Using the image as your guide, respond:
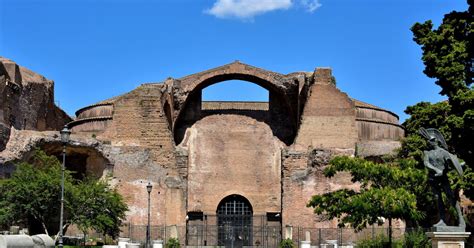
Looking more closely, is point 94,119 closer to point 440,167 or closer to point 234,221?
point 234,221

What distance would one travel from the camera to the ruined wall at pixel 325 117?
3766cm

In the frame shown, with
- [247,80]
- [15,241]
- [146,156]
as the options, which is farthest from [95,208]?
[15,241]

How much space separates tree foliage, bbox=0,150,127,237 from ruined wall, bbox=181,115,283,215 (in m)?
8.65

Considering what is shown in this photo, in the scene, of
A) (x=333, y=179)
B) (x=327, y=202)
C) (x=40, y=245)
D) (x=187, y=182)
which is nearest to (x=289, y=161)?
(x=333, y=179)

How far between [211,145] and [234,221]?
464 cm

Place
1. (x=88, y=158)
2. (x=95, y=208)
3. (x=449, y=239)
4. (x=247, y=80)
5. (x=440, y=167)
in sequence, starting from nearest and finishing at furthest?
(x=449, y=239) → (x=440, y=167) → (x=95, y=208) → (x=88, y=158) → (x=247, y=80)

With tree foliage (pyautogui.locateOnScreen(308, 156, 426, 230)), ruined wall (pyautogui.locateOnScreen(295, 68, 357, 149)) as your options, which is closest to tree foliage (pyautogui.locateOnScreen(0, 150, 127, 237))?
tree foliage (pyautogui.locateOnScreen(308, 156, 426, 230))

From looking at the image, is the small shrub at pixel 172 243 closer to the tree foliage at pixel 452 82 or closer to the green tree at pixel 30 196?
the green tree at pixel 30 196

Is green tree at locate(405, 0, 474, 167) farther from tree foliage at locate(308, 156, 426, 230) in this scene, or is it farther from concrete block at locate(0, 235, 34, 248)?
concrete block at locate(0, 235, 34, 248)

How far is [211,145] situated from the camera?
39.8 metres

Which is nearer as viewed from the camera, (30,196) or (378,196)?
(378,196)

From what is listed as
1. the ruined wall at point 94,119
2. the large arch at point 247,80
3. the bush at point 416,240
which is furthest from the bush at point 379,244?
the ruined wall at point 94,119

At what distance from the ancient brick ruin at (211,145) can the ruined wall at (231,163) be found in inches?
2.3

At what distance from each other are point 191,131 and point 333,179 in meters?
9.37
